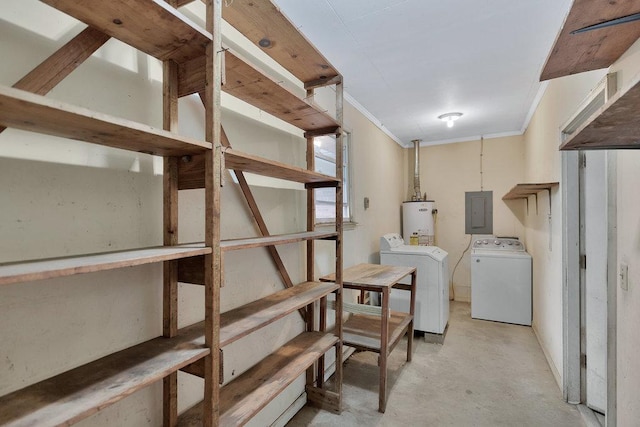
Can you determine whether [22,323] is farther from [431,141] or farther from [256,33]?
[431,141]

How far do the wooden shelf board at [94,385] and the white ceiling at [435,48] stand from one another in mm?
1827

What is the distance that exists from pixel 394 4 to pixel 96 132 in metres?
1.66

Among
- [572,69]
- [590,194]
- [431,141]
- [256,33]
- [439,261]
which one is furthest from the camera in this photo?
[431,141]

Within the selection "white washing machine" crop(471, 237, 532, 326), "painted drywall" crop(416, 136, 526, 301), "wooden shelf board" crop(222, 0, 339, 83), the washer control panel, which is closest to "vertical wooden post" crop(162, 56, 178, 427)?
"wooden shelf board" crop(222, 0, 339, 83)

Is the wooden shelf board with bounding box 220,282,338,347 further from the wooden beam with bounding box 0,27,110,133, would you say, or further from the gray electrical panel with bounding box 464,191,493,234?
the gray electrical panel with bounding box 464,191,493,234

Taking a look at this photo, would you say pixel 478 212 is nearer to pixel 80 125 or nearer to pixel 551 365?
pixel 551 365

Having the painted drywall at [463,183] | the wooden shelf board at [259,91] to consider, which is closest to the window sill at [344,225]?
the wooden shelf board at [259,91]

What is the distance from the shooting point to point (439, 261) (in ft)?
10.7

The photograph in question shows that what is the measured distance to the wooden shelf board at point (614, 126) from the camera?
59 cm

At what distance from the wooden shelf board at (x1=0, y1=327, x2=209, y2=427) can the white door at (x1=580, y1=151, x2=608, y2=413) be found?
249 centimetres

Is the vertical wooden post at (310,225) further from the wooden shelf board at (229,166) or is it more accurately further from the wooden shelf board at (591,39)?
the wooden shelf board at (591,39)

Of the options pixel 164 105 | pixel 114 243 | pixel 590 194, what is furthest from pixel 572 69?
pixel 114 243

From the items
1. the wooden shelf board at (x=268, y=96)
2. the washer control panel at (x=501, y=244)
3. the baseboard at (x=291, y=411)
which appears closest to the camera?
the wooden shelf board at (x=268, y=96)

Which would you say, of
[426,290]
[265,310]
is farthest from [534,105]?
[265,310]
